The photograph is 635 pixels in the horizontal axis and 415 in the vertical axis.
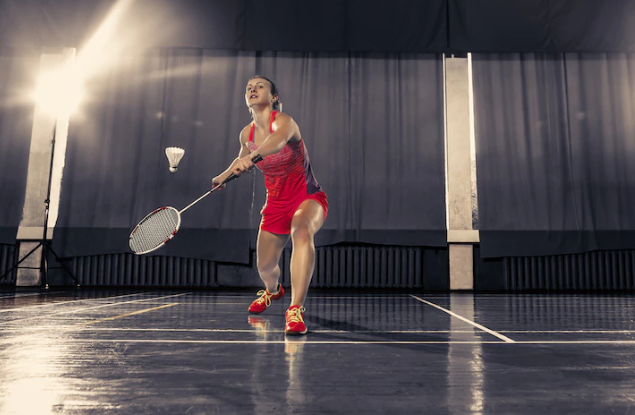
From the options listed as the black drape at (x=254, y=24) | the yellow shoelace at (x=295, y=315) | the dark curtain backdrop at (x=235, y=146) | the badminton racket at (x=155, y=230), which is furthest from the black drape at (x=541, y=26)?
the yellow shoelace at (x=295, y=315)

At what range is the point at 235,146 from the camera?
5.74 meters

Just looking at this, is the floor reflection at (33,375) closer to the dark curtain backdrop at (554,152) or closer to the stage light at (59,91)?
the dark curtain backdrop at (554,152)

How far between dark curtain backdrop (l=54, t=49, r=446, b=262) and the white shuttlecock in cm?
13

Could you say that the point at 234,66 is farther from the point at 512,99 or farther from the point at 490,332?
the point at 490,332

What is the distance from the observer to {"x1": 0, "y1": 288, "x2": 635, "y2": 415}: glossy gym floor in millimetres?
794

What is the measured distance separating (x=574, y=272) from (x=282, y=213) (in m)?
4.68

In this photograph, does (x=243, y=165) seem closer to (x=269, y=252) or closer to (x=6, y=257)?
(x=269, y=252)

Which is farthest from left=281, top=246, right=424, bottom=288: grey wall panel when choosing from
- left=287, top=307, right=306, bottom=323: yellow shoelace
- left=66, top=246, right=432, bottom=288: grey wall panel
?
left=287, top=307, right=306, bottom=323: yellow shoelace

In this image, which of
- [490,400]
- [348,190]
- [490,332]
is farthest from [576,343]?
[348,190]

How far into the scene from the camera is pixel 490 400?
83 cm

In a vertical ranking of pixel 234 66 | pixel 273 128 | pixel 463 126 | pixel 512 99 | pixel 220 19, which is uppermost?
pixel 220 19

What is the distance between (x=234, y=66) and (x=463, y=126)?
9.75 feet

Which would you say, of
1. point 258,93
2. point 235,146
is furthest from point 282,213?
point 235,146

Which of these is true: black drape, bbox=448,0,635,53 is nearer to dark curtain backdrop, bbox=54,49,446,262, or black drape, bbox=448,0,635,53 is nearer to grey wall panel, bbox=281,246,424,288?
dark curtain backdrop, bbox=54,49,446,262
